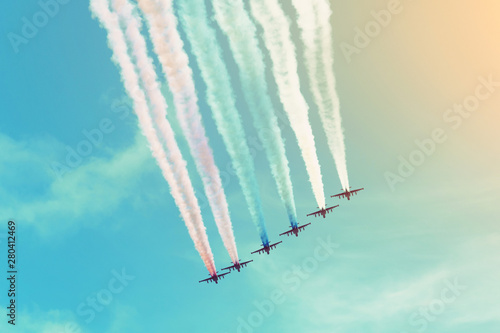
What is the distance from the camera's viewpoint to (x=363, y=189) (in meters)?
47.1

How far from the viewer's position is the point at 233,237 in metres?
34.6

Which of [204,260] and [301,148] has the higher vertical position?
[301,148]

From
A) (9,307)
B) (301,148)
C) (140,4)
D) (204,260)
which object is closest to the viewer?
(140,4)

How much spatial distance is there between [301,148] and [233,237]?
31.9ft

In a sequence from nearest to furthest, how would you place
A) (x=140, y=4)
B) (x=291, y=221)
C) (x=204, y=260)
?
(x=140, y=4) → (x=204, y=260) → (x=291, y=221)

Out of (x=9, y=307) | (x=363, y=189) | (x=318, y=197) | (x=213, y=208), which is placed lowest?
(x=9, y=307)

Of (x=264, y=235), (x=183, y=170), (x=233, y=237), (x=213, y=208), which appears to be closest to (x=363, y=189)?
(x=264, y=235)

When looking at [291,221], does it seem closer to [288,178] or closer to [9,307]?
[288,178]

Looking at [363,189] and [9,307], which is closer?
[9,307]

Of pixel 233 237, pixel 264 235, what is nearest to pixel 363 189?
pixel 264 235

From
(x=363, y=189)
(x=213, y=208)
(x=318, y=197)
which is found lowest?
(x=213, y=208)

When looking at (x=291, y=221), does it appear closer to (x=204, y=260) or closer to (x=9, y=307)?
(x=204, y=260)

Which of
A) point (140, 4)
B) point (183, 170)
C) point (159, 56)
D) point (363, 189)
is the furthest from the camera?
point (363, 189)

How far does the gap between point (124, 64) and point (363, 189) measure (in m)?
32.6
